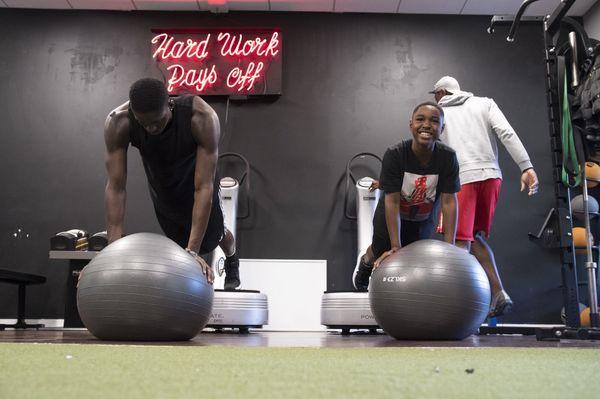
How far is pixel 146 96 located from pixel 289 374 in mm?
1468

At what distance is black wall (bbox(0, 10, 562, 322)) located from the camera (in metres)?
5.42

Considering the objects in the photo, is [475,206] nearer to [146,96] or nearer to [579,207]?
[579,207]

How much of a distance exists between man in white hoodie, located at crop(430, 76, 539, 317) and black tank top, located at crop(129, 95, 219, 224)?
1.61m

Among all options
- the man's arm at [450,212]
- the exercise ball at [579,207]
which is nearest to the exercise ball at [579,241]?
the exercise ball at [579,207]

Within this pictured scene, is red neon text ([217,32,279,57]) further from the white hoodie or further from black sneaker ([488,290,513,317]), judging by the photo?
black sneaker ([488,290,513,317])

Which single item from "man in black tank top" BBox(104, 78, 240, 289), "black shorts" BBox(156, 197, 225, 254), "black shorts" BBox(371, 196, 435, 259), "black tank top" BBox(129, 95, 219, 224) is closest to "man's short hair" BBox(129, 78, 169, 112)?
"man in black tank top" BBox(104, 78, 240, 289)

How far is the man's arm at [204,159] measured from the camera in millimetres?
2631

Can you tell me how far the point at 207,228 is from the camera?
2998 millimetres

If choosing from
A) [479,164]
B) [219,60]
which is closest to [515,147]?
[479,164]

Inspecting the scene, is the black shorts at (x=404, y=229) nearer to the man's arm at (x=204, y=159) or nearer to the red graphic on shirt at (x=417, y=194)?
the red graphic on shirt at (x=417, y=194)

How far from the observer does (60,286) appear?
536cm

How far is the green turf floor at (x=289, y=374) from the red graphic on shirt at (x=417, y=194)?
1419 millimetres

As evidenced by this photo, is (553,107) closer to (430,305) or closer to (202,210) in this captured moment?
(430,305)

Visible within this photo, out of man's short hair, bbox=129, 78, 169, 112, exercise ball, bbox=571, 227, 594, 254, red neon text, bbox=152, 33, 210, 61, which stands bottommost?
exercise ball, bbox=571, 227, 594, 254
